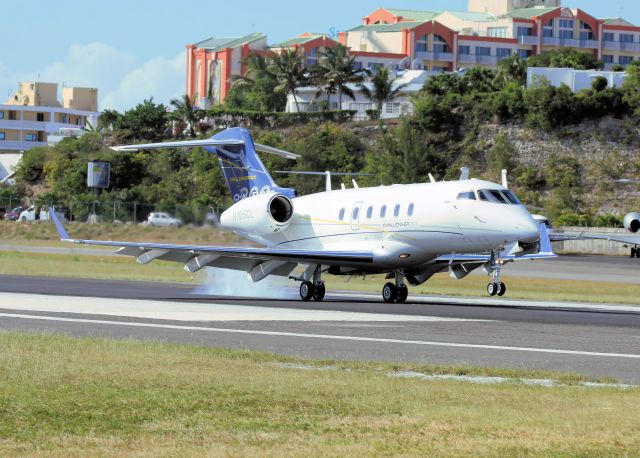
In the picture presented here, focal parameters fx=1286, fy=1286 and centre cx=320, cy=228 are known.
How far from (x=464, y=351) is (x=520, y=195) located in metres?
85.0

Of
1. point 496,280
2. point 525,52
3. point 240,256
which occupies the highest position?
point 525,52

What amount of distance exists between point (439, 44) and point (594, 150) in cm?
8257

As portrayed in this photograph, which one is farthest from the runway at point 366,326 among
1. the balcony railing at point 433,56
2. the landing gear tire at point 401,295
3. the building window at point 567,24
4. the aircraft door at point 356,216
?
the building window at point 567,24

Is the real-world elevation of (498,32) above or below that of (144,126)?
above

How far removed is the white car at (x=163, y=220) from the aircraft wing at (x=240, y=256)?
378 inches

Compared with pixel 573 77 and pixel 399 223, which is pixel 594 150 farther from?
pixel 399 223

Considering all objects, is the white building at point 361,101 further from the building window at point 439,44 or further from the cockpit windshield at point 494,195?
the cockpit windshield at point 494,195

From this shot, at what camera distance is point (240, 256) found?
36.0 m

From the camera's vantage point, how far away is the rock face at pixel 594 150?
343ft

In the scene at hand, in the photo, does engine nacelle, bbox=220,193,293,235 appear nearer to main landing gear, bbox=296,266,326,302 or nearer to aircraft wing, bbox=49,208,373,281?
aircraft wing, bbox=49,208,373,281

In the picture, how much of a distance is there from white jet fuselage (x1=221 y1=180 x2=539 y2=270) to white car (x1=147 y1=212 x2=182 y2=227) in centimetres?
621

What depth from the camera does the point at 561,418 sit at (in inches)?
540

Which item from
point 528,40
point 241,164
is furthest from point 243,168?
point 528,40

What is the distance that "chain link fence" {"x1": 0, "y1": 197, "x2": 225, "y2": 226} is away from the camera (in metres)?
45.2
